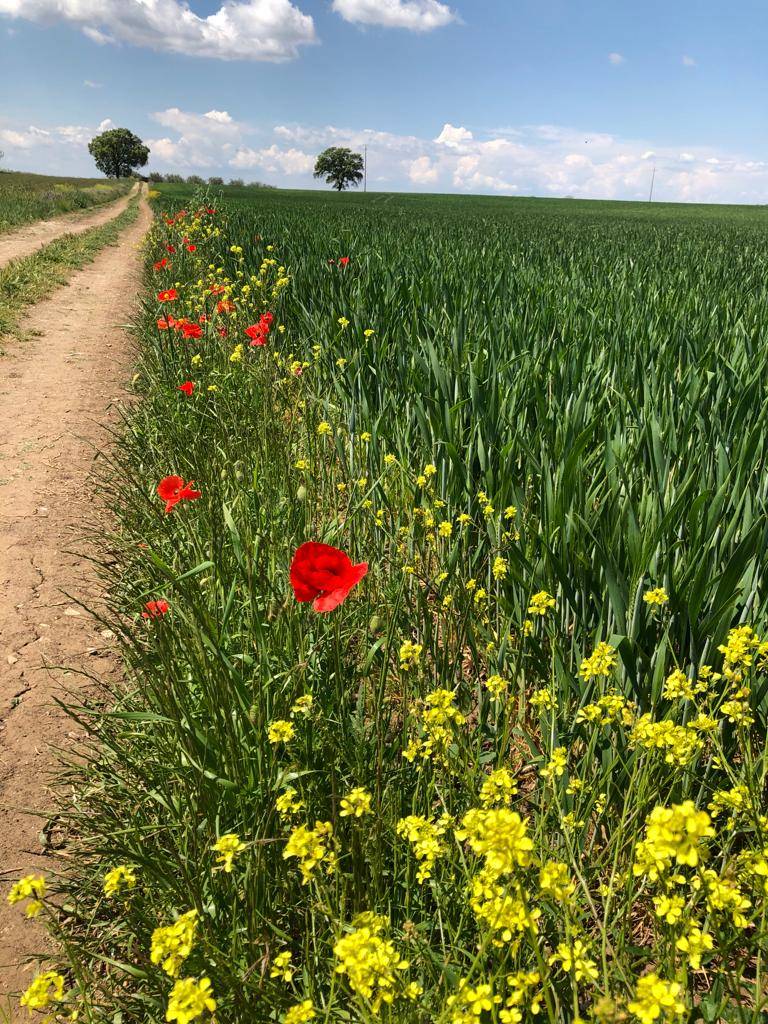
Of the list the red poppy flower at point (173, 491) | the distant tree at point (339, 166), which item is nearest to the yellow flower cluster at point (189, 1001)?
the red poppy flower at point (173, 491)

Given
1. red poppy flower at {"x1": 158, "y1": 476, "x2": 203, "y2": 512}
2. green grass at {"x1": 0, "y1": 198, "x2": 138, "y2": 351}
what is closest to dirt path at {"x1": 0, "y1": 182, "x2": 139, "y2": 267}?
green grass at {"x1": 0, "y1": 198, "x2": 138, "y2": 351}

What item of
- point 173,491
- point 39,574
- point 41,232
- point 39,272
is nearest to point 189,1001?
point 173,491

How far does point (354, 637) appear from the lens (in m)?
2.32

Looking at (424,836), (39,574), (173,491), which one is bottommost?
(39,574)

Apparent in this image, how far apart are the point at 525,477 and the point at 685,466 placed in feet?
1.78

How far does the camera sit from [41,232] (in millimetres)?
19875

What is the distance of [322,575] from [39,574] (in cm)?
244

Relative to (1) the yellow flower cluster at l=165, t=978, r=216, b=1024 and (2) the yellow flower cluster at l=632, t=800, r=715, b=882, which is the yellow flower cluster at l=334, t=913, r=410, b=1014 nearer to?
(1) the yellow flower cluster at l=165, t=978, r=216, b=1024

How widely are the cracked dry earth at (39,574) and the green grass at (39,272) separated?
178cm

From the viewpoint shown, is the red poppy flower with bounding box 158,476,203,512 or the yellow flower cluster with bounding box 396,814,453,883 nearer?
the yellow flower cluster with bounding box 396,814,453,883

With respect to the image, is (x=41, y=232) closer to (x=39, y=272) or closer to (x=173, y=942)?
(x=39, y=272)

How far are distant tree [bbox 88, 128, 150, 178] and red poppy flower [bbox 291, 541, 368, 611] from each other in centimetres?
10829

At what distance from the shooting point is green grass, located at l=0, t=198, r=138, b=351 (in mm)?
9258

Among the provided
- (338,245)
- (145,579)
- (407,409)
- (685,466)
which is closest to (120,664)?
(145,579)
